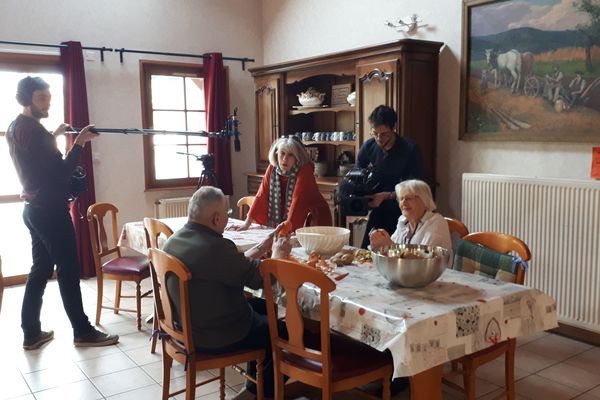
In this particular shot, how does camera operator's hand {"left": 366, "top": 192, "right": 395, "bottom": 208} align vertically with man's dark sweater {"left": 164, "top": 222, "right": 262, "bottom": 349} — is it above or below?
above

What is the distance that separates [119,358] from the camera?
328 centimetres

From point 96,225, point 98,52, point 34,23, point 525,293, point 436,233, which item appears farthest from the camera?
point 98,52

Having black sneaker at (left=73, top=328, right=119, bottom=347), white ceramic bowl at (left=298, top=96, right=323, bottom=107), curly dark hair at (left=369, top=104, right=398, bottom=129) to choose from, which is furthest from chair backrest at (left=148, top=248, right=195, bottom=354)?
white ceramic bowl at (left=298, top=96, right=323, bottom=107)

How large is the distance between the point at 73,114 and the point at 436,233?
3629mm

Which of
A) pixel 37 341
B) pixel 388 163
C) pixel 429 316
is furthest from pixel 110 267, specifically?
pixel 429 316

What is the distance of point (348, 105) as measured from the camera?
4879 mm

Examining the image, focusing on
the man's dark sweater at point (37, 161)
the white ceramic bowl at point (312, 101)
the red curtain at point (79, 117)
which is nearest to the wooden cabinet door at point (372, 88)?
the white ceramic bowl at point (312, 101)

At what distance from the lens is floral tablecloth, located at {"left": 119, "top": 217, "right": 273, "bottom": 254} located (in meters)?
3.15

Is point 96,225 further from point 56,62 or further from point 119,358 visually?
point 56,62

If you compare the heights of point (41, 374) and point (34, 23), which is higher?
point (34, 23)

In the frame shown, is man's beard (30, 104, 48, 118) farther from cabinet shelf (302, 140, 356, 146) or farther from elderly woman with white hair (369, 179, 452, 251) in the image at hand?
cabinet shelf (302, 140, 356, 146)

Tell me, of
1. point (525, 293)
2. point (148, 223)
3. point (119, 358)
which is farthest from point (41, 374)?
point (525, 293)

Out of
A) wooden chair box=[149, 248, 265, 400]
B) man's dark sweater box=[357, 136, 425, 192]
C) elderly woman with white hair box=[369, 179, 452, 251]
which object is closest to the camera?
wooden chair box=[149, 248, 265, 400]

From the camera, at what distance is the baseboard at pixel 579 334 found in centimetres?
338
